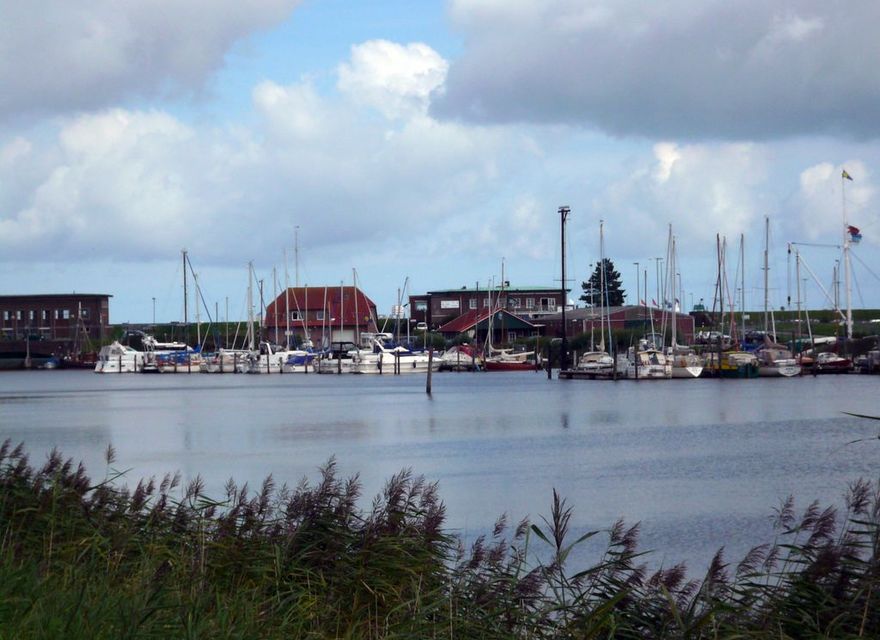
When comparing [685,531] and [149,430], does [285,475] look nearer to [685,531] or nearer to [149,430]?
[685,531]

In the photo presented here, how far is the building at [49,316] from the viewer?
577 feet

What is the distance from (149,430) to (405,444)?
15677 mm

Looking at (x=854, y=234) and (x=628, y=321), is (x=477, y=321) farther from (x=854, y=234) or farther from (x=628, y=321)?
(x=854, y=234)

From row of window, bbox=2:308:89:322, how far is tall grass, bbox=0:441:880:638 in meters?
168

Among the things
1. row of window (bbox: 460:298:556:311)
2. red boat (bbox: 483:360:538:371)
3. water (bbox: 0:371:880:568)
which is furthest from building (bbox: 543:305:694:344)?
water (bbox: 0:371:880:568)

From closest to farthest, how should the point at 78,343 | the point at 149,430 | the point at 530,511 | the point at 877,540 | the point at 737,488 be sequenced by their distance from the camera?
the point at 877,540, the point at 530,511, the point at 737,488, the point at 149,430, the point at 78,343

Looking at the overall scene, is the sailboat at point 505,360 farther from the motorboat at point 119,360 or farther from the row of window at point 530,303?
the motorboat at point 119,360

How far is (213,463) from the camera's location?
40.9m

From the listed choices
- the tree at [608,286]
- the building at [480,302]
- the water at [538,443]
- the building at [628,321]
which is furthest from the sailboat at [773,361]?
the tree at [608,286]

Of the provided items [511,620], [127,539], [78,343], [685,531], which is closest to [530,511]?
[685,531]

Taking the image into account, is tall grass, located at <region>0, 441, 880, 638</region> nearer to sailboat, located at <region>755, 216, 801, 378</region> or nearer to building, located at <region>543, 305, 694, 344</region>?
sailboat, located at <region>755, 216, 801, 378</region>

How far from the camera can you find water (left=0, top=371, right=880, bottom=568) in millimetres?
29781

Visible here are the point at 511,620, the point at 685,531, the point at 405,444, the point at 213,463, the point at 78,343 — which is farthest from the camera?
the point at 78,343

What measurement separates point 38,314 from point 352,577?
17324 centimetres
